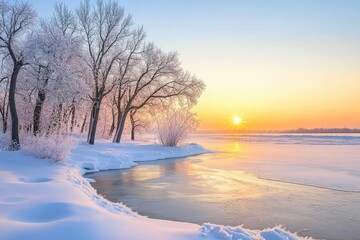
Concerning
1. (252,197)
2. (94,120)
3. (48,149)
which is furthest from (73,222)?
(94,120)

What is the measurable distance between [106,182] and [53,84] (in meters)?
9.06

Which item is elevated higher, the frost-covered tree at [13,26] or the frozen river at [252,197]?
the frost-covered tree at [13,26]

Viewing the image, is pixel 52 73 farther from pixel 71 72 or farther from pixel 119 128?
pixel 119 128

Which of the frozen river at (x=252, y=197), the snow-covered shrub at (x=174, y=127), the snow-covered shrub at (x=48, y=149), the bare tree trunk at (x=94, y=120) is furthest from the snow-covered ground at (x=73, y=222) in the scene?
the snow-covered shrub at (x=174, y=127)

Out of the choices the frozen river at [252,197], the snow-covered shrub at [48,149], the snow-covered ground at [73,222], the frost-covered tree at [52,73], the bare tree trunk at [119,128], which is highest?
the frost-covered tree at [52,73]

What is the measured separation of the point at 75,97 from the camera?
2239 cm

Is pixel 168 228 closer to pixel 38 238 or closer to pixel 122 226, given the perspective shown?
pixel 122 226

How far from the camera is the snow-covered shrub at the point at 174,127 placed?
3003 centimetres

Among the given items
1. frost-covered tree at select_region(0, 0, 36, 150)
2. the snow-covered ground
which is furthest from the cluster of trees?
the snow-covered ground

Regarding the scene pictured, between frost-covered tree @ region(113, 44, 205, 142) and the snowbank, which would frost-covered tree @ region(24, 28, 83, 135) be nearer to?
the snowbank

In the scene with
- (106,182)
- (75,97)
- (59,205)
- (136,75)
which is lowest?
(106,182)

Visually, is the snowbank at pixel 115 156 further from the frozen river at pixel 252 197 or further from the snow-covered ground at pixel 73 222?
the snow-covered ground at pixel 73 222

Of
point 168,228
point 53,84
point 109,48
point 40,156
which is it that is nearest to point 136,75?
point 109,48

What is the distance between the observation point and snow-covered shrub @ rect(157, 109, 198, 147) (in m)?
30.0
